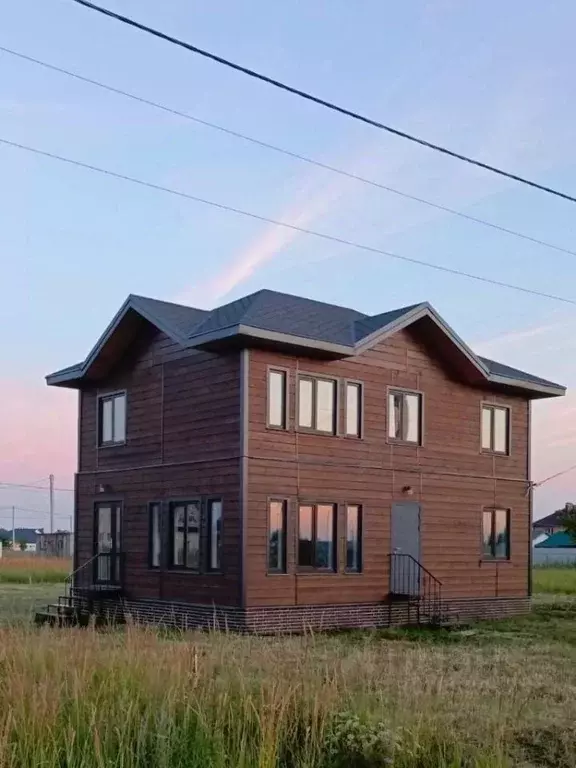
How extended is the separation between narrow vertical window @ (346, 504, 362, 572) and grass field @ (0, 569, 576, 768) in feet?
31.2

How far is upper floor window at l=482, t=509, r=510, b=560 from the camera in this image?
2411 centimetres

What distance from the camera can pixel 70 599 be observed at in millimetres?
22594

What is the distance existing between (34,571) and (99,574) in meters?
14.3

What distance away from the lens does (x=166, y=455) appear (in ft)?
68.9

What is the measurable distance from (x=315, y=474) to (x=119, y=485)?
4758mm

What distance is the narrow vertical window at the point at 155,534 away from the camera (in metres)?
21.2

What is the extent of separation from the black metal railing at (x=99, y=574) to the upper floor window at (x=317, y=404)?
5294 millimetres

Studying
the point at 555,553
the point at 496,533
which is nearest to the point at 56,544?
the point at 555,553

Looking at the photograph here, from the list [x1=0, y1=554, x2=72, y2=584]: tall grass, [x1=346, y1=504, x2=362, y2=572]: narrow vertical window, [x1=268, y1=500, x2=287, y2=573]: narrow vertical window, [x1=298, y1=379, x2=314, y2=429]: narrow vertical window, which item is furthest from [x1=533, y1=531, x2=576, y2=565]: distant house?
[x1=268, y1=500, x2=287, y2=573]: narrow vertical window

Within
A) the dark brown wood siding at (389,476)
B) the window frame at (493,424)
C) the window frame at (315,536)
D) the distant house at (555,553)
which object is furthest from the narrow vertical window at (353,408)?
the distant house at (555,553)

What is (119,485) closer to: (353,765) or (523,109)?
(523,109)

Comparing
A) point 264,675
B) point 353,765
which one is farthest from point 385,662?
point 353,765

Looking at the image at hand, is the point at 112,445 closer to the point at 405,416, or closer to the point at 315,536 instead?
the point at 315,536

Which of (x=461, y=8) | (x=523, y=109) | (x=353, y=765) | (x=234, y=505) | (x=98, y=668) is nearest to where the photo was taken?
(x=353, y=765)
